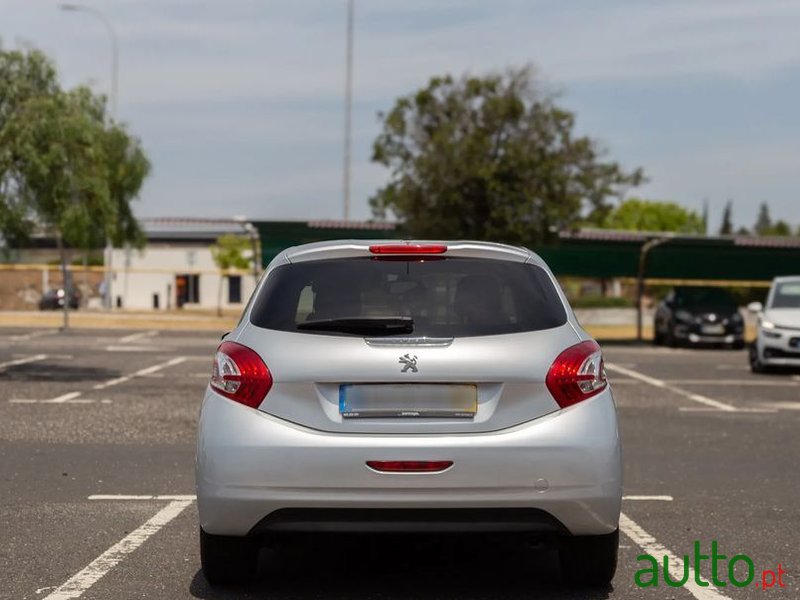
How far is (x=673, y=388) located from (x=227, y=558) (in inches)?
568

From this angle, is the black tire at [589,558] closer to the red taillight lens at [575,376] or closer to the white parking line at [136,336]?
the red taillight lens at [575,376]

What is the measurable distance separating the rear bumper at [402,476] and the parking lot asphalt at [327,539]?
23.6 inches

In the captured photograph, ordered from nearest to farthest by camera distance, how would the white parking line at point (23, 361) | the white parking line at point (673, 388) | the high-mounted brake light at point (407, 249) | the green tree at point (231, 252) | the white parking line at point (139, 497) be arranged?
1. the high-mounted brake light at point (407, 249)
2. the white parking line at point (139, 497)
3. the white parking line at point (673, 388)
4. the white parking line at point (23, 361)
5. the green tree at point (231, 252)

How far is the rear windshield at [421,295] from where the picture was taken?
5.69 m

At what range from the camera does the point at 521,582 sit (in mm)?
6234

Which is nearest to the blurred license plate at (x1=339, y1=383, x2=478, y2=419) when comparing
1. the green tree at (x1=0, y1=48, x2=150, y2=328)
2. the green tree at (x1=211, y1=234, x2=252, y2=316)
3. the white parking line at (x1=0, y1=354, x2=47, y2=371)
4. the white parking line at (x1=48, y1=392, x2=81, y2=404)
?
the white parking line at (x1=48, y1=392, x2=81, y2=404)

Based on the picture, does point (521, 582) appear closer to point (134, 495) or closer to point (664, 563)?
point (664, 563)

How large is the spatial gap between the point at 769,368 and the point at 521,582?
736 inches

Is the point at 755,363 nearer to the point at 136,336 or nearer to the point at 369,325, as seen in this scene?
the point at 136,336

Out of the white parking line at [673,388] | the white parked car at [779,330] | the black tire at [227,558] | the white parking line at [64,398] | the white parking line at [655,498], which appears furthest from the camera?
the white parked car at [779,330]

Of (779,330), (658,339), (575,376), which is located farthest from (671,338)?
(575,376)

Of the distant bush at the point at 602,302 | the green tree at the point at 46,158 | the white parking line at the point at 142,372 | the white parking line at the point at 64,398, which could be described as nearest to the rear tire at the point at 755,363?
the white parking line at the point at 142,372

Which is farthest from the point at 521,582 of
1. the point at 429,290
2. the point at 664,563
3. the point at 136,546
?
the point at 136,546

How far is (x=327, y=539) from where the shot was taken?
7184 millimetres
